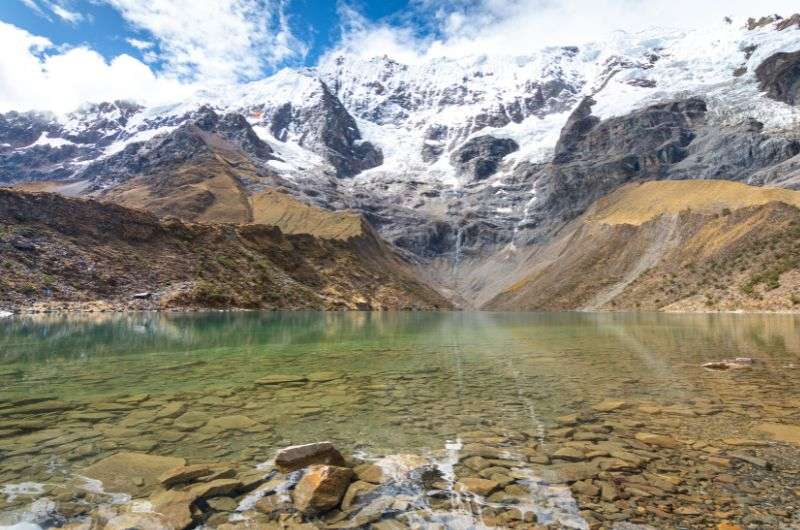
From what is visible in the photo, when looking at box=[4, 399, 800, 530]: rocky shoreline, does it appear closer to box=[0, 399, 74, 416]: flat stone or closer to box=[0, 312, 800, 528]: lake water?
box=[0, 312, 800, 528]: lake water

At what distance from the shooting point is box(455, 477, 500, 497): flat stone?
9171 mm

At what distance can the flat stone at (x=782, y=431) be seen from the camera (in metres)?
11.6

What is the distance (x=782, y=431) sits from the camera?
1230 centimetres

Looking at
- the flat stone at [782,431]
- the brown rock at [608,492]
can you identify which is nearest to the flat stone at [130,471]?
the brown rock at [608,492]

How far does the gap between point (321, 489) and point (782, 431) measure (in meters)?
10.8

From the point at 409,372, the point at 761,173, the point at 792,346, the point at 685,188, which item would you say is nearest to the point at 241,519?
the point at 409,372

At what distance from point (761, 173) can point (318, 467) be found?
200445 millimetres

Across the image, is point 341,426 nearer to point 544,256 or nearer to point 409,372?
point 409,372

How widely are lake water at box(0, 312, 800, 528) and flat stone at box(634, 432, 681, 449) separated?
23 cm

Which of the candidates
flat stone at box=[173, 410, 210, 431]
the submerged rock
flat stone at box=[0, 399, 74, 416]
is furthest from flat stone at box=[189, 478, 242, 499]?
the submerged rock

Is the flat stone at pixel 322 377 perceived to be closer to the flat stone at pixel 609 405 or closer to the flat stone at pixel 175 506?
the flat stone at pixel 609 405

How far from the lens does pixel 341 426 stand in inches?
541

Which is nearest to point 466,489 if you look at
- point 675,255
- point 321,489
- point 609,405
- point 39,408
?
point 321,489

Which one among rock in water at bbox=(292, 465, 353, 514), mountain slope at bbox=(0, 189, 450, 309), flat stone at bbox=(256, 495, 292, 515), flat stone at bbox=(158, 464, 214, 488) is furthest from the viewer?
mountain slope at bbox=(0, 189, 450, 309)
